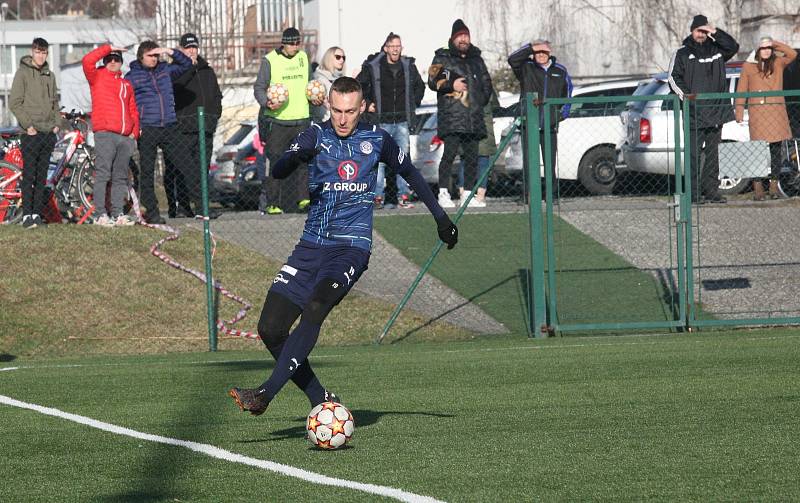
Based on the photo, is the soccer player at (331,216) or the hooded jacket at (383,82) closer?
the soccer player at (331,216)

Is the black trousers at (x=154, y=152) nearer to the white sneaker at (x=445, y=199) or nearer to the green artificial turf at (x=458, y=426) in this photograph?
the white sneaker at (x=445, y=199)

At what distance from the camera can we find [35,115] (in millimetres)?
16109

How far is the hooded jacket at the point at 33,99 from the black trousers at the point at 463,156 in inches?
186

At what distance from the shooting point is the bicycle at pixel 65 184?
17031 millimetres

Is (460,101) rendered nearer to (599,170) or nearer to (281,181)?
(281,181)

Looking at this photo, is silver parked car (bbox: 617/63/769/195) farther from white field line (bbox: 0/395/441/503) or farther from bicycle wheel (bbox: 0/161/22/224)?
bicycle wheel (bbox: 0/161/22/224)

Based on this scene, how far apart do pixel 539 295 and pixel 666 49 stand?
2265 centimetres

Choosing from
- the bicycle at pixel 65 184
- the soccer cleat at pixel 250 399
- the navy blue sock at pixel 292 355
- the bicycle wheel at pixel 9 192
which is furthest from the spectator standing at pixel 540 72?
the soccer cleat at pixel 250 399

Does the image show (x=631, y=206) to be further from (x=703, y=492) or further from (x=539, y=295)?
(x=703, y=492)

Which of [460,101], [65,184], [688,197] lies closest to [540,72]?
[460,101]

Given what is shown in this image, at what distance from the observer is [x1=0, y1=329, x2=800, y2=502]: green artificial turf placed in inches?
236

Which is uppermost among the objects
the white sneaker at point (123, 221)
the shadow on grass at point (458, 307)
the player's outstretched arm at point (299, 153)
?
→ the player's outstretched arm at point (299, 153)

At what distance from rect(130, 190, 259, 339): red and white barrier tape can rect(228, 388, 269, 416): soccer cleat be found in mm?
7370

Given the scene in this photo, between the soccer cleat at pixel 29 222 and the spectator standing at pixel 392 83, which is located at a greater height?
the spectator standing at pixel 392 83
